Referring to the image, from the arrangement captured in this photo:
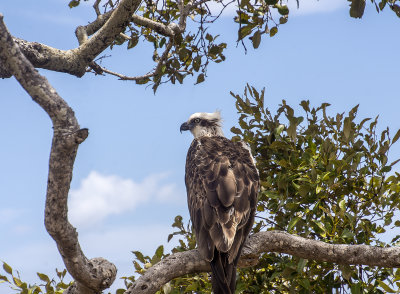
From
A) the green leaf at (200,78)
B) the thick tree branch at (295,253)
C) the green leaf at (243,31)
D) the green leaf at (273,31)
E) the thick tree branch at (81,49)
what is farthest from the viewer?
the green leaf at (200,78)

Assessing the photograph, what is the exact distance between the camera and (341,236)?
18.3 feet

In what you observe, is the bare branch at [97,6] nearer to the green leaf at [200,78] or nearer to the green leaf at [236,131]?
the green leaf at [200,78]

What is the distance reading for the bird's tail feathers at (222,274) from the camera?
16.8 ft

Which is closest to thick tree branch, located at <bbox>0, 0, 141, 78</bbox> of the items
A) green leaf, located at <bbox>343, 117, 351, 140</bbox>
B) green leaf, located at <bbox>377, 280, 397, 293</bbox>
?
green leaf, located at <bbox>343, 117, 351, 140</bbox>

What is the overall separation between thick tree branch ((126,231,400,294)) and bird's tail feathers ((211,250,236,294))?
117mm

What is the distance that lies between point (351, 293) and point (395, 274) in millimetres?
581

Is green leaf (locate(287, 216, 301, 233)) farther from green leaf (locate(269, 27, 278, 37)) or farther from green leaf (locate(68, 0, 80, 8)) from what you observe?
green leaf (locate(68, 0, 80, 8))

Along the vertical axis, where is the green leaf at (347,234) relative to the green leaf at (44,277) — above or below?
above

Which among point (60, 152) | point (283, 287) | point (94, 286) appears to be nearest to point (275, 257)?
point (283, 287)

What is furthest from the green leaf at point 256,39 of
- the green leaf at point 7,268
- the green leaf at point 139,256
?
the green leaf at point 7,268

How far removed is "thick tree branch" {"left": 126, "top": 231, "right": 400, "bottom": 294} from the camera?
5.23 metres

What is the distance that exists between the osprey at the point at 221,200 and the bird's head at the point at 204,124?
104 centimetres

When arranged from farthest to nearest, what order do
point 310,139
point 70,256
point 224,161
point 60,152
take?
point 224,161 < point 310,139 < point 70,256 < point 60,152

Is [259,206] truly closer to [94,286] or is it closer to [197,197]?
[197,197]
